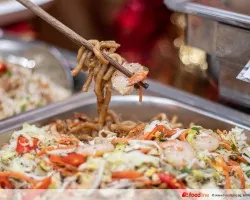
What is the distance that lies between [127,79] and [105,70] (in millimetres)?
A: 96

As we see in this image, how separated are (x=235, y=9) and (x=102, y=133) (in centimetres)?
74

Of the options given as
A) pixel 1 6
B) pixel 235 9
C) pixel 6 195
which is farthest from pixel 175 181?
pixel 1 6

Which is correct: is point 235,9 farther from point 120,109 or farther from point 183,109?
point 120,109

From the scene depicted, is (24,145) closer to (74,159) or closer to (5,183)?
(5,183)

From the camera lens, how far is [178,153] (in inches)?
56.2

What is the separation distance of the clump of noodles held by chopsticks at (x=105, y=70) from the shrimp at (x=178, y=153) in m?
0.30

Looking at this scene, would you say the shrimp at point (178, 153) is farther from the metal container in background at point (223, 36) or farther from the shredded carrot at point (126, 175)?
the metal container in background at point (223, 36)

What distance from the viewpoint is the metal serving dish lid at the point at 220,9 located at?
188 centimetres

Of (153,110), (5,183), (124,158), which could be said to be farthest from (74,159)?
(153,110)

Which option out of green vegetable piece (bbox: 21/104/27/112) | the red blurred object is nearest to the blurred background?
the red blurred object

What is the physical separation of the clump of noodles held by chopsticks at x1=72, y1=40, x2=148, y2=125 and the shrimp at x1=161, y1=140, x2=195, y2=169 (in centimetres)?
30

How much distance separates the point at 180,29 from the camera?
3414mm

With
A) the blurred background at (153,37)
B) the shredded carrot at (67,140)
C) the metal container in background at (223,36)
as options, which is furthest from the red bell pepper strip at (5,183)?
the blurred background at (153,37)

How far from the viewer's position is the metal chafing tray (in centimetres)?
200
